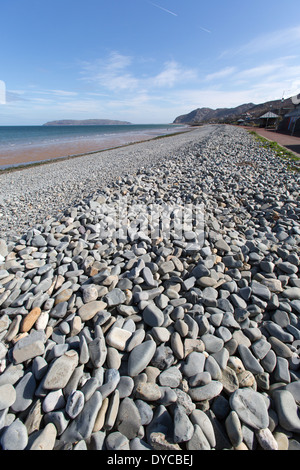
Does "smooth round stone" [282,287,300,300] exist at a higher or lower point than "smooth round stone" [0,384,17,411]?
lower

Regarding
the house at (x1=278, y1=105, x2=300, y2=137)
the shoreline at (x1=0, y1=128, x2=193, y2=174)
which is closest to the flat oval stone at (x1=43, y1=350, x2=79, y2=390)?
the shoreline at (x1=0, y1=128, x2=193, y2=174)

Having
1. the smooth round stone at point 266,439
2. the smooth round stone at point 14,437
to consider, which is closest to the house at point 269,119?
the smooth round stone at point 266,439

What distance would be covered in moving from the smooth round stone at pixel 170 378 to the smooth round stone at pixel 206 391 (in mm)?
105

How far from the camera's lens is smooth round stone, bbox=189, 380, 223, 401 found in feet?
4.76

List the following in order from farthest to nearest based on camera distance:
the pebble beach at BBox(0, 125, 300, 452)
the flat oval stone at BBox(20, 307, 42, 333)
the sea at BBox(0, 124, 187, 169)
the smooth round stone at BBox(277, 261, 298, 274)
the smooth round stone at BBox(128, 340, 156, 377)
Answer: the sea at BBox(0, 124, 187, 169)
the smooth round stone at BBox(277, 261, 298, 274)
the flat oval stone at BBox(20, 307, 42, 333)
the smooth round stone at BBox(128, 340, 156, 377)
the pebble beach at BBox(0, 125, 300, 452)

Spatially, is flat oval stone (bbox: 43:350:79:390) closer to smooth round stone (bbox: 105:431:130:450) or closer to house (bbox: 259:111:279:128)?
smooth round stone (bbox: 105:431:130:450)

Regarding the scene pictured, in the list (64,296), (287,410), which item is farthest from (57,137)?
(287,410)

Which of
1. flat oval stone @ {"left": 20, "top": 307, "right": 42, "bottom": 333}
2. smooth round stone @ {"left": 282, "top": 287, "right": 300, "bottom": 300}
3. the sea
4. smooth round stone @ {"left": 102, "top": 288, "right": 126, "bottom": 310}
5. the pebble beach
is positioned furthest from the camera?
the sea

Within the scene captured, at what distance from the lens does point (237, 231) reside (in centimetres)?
370

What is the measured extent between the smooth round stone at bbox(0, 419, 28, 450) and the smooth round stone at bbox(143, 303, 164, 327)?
1057 mm

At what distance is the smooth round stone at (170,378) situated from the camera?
152 centimetres

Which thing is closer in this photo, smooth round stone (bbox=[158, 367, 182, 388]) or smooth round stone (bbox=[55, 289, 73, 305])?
smooth round stone (bbox=[158, 367, 182, 388])

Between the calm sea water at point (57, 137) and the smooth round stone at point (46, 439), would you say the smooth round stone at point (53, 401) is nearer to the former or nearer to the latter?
the smooth round stone at point (46, 439)

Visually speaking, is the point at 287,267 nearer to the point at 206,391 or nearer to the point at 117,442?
the point at 206,391
